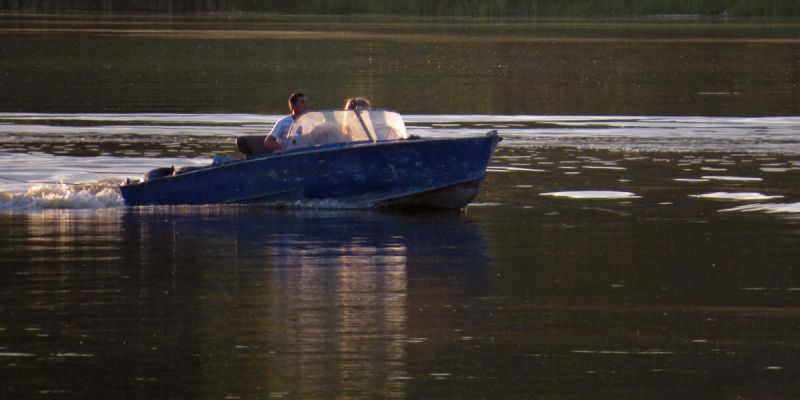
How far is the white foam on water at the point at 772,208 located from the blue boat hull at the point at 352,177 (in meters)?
2.88

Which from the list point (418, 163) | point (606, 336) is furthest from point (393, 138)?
point (606, 336)

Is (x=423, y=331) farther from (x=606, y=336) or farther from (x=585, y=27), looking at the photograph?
(x=585, y=27)

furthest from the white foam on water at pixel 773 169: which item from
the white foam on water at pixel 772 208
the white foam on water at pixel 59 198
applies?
the white foam on water at pixel 59 198

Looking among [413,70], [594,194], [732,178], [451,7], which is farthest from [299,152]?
[451,7]

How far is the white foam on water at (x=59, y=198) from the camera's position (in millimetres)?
23203

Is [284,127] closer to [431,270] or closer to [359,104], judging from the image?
[359,104]

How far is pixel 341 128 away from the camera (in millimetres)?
23516

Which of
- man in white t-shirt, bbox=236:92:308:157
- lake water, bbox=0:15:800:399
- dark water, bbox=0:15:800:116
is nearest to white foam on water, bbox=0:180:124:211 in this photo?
lake water, bbox=0:15:800:399

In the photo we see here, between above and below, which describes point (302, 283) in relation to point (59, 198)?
below

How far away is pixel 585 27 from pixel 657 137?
9877 centimetres

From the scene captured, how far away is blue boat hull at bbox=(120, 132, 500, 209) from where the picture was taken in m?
23.0

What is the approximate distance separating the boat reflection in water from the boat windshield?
0.96 meters

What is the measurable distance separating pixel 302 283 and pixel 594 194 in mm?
8398

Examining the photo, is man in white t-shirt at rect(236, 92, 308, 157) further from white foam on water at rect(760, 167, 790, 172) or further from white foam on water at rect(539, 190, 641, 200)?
white foam on water at rect(760, 167, 790, 172)
